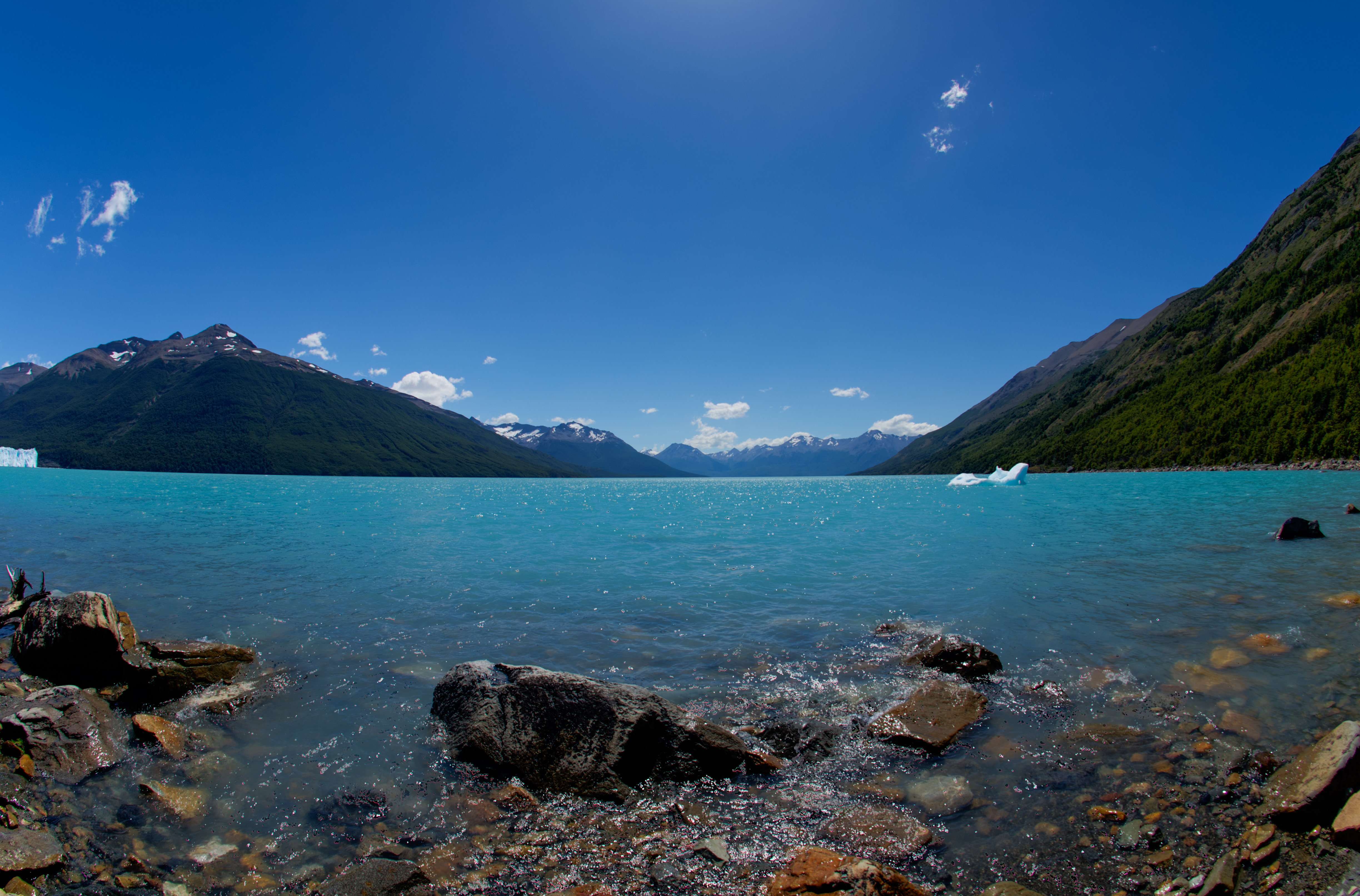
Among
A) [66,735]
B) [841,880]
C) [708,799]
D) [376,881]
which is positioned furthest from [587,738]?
[66,735]

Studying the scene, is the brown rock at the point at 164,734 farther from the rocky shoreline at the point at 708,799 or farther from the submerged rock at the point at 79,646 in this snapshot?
the submerged rock at the point at 79,646

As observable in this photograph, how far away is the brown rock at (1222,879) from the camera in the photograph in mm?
5445

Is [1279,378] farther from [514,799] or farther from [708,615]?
[514,799]

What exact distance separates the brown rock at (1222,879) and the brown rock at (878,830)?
2609mm

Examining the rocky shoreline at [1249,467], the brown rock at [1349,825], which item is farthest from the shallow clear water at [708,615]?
the rocky shoreline at [1249,467]

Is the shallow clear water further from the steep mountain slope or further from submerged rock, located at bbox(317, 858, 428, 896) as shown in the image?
the steep mountain slope

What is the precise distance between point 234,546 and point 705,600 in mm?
29775

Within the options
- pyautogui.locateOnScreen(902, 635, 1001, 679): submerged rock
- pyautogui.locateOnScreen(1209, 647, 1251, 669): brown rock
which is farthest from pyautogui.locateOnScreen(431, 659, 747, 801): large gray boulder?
pyautogui.locateOnScreen(1209, 647, 1251, 669): brown rock

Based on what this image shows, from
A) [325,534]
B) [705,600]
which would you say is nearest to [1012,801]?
[705,600]

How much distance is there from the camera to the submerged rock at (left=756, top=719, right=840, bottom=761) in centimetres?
948

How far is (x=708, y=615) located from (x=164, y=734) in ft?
44.6

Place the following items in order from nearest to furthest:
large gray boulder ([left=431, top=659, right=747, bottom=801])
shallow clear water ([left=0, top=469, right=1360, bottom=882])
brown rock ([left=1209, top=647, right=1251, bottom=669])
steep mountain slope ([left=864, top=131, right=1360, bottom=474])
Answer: large gray boulder ([left=431, top=659, right=747, bottom=801]) → shallow clear water ([left=0, top=469, right=1360, bottom=882]) → brown rock ([left=1209, top=647, right=1251, bottom=669]) → steep mountain slope ([left=864, top=131, right=1360, bottom=474])

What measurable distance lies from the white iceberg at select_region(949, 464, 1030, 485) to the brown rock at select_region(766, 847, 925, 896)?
446 feet

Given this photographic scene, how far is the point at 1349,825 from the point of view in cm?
580
